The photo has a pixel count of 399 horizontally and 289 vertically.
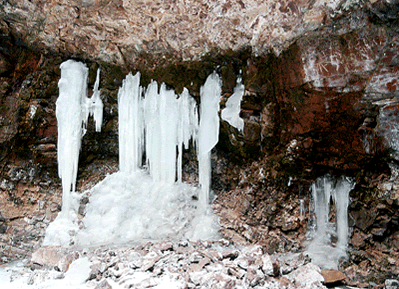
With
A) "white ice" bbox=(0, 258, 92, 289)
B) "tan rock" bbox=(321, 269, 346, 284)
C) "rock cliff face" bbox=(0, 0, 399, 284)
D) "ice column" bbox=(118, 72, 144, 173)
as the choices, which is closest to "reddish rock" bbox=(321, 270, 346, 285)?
"tan rock" bbox=(321, 269, 346, 284)

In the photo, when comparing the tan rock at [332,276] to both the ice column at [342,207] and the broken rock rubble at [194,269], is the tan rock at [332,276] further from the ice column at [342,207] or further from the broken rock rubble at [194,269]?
the ice column at [342,207]

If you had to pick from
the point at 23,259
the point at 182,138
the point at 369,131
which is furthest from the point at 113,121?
the point at 369,131

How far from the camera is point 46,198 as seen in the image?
8.19 metres

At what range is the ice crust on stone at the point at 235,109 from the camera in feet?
24.0

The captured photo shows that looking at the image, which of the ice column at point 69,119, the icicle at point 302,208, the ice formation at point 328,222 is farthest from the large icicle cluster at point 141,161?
the ice formation at point 328,222

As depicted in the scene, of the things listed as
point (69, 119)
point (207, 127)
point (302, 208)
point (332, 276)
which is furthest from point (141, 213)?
point (332, 276)

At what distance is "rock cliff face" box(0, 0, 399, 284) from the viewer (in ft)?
17.9

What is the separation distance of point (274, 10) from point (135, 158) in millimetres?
5211

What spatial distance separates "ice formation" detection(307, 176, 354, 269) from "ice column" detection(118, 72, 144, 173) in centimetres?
485

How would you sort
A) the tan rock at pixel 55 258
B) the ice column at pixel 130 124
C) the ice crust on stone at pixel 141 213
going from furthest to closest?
1. the ice column at pixel 130 124
2. the ice crust on stone at pixel 141 213
3. the tan rock at pixel 55 258

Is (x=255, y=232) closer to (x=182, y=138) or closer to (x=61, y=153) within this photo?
(x=182, y=138)

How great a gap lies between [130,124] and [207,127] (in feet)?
7.43

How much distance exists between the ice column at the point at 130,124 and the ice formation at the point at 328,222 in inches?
191

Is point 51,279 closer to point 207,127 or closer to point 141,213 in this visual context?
point 141,213
